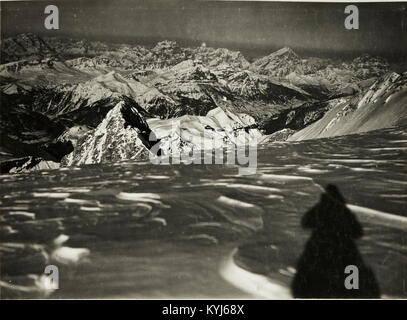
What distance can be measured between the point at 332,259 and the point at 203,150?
1.18 metres

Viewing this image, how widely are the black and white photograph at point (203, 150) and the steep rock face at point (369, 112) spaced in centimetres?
1

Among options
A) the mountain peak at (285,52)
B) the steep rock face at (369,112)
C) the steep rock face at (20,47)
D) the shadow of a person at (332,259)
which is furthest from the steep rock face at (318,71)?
the steep rock face at (20,47)

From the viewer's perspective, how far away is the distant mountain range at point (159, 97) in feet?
10.2

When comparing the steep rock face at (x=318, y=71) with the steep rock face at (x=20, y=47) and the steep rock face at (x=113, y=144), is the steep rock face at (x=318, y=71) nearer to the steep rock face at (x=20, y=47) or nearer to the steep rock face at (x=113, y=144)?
the steep rock face at (x=113, y=144)

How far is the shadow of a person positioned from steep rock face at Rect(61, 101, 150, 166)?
4.29ft

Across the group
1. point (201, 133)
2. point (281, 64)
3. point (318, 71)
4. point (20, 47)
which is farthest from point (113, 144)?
point (318, 71)

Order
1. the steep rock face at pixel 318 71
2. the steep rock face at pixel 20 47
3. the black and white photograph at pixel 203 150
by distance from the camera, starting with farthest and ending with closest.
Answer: the steep rock face at pixel 318 71 → the steep rock face at pixel 20 47 → the black and white photograph at pixel 203 150

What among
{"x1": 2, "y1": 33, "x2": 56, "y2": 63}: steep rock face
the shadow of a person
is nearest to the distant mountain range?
{"x1": 2, "y1": 33, "x2": 56, "y2": 63}: steep rock face

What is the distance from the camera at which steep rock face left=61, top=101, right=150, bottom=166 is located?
10.3ft

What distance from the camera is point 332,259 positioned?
2.83 m

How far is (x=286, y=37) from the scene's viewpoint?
3.25 metres

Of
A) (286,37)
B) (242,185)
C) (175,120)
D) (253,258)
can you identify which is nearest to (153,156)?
(175,120)

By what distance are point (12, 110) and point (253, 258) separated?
2.02 meters

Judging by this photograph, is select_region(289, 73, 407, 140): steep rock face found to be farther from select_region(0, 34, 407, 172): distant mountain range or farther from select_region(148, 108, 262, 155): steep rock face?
select_region(148, 108, 262, 155): steep rock face
